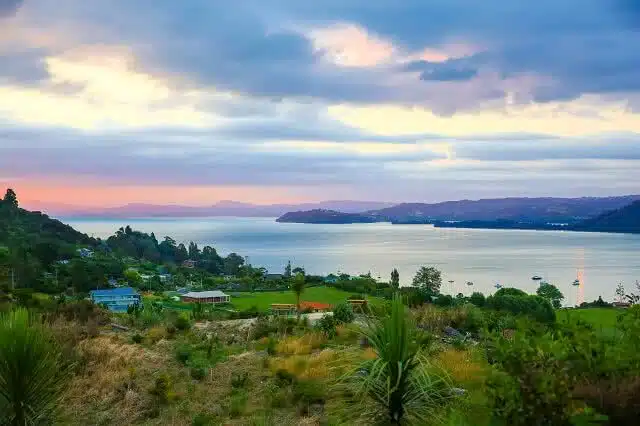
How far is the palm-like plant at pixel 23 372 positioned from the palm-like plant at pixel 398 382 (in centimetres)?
309

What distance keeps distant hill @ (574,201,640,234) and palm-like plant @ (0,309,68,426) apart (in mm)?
129820

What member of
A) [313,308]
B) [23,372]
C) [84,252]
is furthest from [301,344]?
[84,252]

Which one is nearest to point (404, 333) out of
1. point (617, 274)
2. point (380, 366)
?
point (380, 366)

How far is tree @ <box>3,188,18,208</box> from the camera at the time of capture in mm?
70188

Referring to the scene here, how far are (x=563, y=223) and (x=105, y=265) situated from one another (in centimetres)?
14095

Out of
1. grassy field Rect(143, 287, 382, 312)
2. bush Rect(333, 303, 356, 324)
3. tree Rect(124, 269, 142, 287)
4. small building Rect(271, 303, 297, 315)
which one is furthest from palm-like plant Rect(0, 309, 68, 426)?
tree Rect(124, 269, 142, 287)

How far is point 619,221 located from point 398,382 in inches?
5450

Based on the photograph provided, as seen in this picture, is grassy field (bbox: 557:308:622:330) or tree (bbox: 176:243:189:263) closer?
grassy field (bbox: 557:308:622:330)

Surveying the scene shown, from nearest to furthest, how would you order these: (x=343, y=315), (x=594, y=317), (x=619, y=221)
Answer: (x=343, y=315)
(x=594, y=317)
(x=619, y=221)

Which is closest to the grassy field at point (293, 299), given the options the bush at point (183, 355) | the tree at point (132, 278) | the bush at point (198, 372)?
the bush at point (183, 355)

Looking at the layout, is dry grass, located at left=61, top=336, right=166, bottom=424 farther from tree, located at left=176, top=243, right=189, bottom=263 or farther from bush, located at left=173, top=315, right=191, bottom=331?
tree, located at left=176, top=243, right=189, bottom=263

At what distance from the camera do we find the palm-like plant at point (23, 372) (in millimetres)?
5242

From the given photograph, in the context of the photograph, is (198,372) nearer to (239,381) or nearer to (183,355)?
(239,381)

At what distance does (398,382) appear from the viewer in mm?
4449
